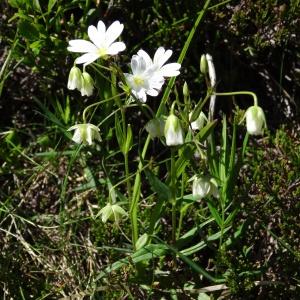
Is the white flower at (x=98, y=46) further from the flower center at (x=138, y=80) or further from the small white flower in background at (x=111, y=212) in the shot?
the small white flower in background at (x=111, y=212)

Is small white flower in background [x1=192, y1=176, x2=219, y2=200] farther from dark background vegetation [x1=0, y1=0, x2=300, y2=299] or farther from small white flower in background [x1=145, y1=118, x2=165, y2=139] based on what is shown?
dark background vegetation [x1=0, y1=0, x2=300, y2=299]

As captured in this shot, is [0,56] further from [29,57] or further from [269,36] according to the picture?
[269,36]

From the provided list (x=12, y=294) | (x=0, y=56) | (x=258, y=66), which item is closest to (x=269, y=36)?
(x=258, y=66)

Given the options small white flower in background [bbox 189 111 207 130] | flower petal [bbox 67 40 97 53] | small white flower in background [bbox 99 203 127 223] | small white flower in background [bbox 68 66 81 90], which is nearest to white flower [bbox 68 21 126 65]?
flower petal [bbox 67 40 97 53]

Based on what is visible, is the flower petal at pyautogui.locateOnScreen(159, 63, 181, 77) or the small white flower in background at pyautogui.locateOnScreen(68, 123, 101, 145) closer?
the flower petal at pyautogui.locateOnScreen(159, 63, 181, 77)

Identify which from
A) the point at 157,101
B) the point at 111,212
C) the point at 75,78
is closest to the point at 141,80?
the point at 75,78

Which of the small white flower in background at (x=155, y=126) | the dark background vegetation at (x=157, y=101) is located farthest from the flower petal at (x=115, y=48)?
the dark background vegetation at (x=157, y=101)

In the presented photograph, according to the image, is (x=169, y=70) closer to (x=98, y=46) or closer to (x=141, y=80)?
(x=141, y=80)
